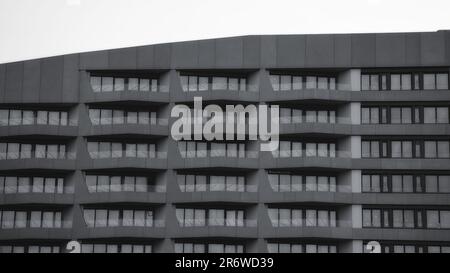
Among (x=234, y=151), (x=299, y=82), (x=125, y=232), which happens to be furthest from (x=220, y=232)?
(x=299, y=82)

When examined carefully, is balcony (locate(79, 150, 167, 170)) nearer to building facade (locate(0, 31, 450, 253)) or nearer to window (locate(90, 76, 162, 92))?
building facade (locate(0, 31, 450, 253))

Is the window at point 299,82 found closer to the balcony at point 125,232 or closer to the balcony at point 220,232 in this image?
the balcony at point 220,232

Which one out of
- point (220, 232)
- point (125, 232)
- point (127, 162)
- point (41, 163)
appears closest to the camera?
point (220, 232)

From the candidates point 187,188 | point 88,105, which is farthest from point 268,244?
point 88,105

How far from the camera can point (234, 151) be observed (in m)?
71.6

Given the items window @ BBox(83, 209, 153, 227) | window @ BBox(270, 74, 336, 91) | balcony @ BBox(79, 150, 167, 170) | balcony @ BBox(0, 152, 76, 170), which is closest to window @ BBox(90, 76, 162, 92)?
balcony @ BBox(79, 150, 167, 170)

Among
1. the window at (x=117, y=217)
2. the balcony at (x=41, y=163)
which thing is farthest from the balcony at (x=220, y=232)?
the balcony at (x=41, y=163)

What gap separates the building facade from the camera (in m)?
69.2

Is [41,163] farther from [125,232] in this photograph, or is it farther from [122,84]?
[122,84]
